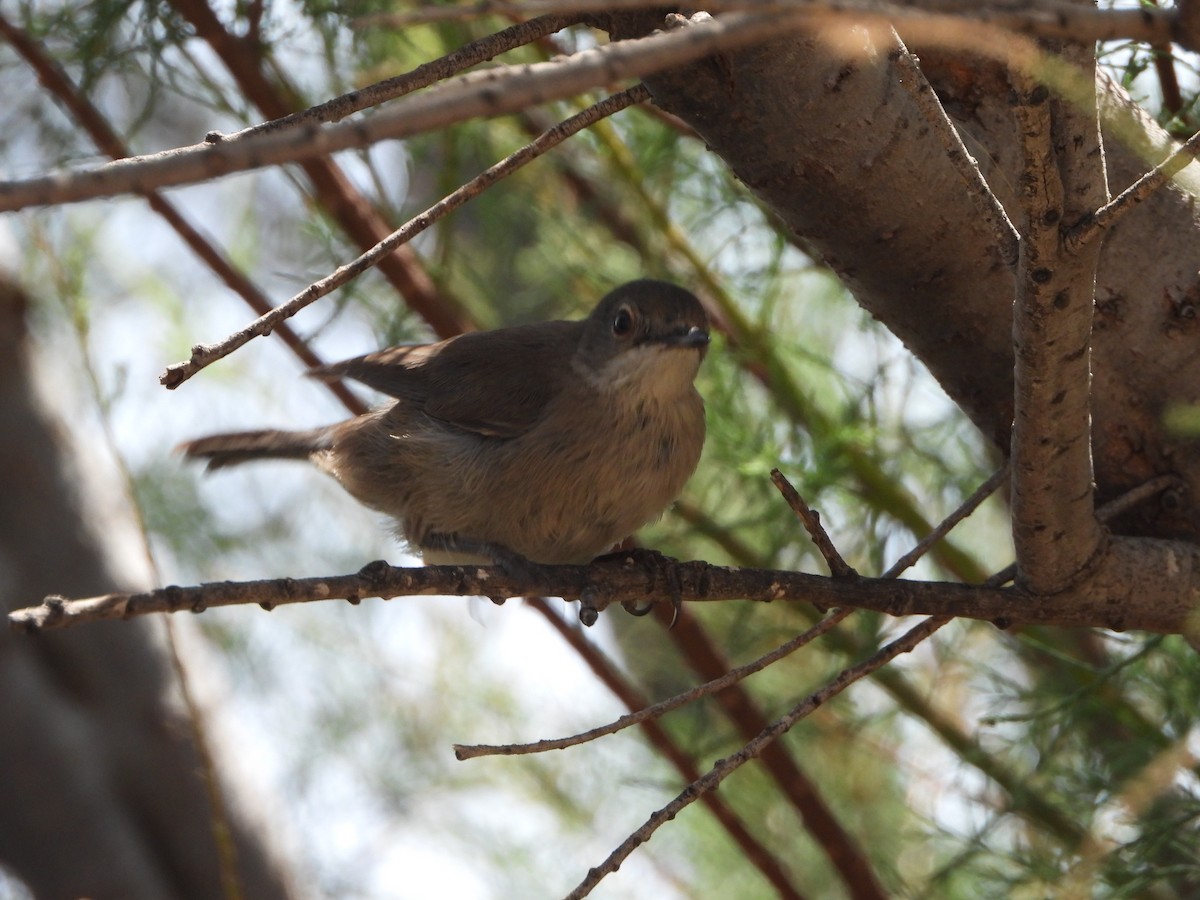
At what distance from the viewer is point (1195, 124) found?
9.47 ft

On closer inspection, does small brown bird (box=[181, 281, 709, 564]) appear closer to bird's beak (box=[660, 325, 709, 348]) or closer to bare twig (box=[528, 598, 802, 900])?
bird's beak (box=[660, 325, 709, 348])

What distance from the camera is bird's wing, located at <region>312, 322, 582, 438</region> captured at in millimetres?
3340

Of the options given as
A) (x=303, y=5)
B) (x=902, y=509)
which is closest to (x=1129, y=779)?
(x=902, y=509)

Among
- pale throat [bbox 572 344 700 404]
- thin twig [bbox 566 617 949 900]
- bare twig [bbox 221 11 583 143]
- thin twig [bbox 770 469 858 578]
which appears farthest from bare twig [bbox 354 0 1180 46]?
pale throat [bbox 572 344 700 404]

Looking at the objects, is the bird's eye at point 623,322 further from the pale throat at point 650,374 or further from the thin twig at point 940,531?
the thin twig at point 940,531

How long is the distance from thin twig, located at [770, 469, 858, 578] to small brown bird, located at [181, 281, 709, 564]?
1.14 meters

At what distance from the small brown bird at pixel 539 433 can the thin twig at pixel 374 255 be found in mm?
1195

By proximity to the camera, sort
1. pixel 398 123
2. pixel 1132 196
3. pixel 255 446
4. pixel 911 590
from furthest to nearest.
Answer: pixel 255 446 < pixel 911 590 < pixel 1132 196 < pixel 398 123

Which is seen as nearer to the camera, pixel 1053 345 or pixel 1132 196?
pixel 1132 196

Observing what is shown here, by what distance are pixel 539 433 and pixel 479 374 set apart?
12.4 inches

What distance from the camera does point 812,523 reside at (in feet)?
6.43

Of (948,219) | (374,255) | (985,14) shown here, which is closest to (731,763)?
(374,255)

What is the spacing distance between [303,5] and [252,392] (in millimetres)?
2243

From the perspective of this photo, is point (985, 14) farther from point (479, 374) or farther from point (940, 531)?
point (479, 374)
